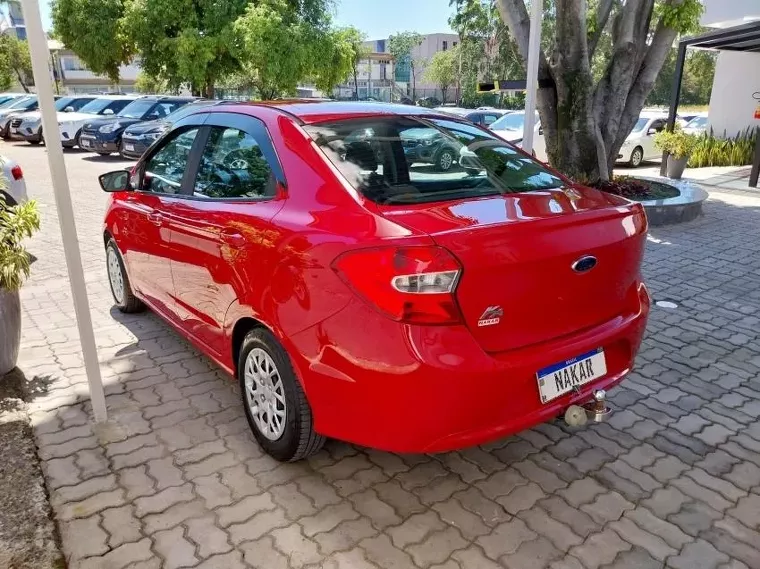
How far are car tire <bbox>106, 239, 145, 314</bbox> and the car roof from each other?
1923mm

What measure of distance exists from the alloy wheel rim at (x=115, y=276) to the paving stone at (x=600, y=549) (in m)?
3.84

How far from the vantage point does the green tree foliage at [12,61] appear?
43.2 meters

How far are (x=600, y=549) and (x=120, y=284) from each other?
3.98 metres

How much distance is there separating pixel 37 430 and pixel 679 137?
38.1 ft

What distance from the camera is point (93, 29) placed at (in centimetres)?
2302

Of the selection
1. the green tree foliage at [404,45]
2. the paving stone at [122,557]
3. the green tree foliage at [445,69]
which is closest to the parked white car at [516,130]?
the paving stone at [122,557]

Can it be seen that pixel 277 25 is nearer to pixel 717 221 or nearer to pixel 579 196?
pixel 717 221

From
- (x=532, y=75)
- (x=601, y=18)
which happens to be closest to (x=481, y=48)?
(x=601, y=18)

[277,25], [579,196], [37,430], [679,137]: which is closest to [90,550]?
[37,430]

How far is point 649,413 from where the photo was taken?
3500 mm

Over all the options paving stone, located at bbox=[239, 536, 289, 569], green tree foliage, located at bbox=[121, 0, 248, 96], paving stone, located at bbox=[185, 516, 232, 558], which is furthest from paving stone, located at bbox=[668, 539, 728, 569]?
green tree foliage, located at bbox=[121, 0, 248, 96]

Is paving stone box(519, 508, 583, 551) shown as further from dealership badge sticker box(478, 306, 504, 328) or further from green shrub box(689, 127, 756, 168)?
green shrub box(689, 127, 756, 168)

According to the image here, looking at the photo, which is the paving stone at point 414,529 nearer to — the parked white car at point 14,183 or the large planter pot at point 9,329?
the large planter pot at point 9,329

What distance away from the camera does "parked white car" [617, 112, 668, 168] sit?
14.8 metres
